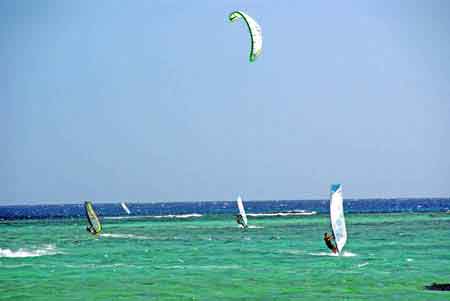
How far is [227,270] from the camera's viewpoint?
33844 millimetres

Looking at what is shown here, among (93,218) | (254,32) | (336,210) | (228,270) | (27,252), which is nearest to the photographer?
(254,32)

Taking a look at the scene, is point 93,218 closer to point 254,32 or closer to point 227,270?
point 227,270

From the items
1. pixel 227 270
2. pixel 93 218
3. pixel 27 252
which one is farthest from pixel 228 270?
pixel 93 218

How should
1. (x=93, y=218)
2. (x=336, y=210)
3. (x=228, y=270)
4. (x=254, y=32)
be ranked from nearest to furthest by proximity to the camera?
(x=254, y=32) < (x=228, y=270) < (x=336, y=210) < (x=93, y=218)

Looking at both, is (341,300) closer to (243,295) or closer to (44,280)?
(243,295)

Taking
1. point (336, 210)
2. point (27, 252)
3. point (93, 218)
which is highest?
point (93, 218)

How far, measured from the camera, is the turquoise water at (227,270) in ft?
89.9

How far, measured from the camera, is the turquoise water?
27.4 metres

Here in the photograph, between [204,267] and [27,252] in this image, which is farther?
[27,252]

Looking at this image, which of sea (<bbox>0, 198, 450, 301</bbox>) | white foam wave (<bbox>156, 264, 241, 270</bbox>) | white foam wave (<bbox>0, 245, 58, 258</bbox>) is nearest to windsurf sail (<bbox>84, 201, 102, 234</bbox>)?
sea (<bbox>0, 198, 450, 301</bbox>)

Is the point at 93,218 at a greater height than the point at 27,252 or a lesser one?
greater

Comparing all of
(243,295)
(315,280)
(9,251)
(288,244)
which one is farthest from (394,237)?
(243,295)

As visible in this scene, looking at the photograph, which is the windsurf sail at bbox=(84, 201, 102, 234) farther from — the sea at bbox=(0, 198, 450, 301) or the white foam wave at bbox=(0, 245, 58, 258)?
the white foam wave at bbox=(0, 245, 58, 258)

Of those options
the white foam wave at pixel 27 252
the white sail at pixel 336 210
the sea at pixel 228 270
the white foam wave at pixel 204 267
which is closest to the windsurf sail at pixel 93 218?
the sea at pixel 228 270
